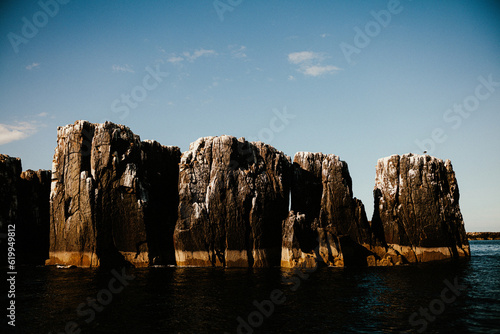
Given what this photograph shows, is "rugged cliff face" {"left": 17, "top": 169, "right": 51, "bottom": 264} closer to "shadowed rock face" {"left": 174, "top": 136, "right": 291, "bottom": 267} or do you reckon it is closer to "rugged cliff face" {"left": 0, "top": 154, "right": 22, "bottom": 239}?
"rugged cliff face" {"left": 0, "top": 154, "right": 22, "bottom": 239}

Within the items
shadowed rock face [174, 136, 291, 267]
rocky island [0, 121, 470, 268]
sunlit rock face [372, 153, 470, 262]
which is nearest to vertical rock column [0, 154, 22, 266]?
rocky island [0, 121, 470, 268]

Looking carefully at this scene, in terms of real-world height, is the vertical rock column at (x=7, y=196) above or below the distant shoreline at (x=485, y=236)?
above

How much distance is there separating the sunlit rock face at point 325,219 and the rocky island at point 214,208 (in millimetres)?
147

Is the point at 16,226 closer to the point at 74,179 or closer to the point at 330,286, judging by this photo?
the point at 74,179

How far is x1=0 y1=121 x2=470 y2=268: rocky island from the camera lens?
44.3 meters

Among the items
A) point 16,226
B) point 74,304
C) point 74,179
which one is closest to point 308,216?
point 74,179

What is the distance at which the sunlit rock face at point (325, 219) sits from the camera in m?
44.5

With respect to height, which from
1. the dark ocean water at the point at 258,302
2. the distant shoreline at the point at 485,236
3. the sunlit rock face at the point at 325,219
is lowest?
the distant shoreline at the point at 485,236

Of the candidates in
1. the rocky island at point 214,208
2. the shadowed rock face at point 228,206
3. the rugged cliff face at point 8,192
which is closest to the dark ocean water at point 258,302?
the rocky island at point 214,208

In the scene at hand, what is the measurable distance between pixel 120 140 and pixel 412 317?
122ft

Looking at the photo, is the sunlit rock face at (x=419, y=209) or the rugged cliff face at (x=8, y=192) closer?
the rugged cliff face at (x=8, y=192)

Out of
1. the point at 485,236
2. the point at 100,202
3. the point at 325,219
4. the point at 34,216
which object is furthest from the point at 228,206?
the point at 485,236

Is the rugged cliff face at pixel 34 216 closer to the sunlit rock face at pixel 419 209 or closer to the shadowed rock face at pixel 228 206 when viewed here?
the shadowed rock face at pixel 228 206

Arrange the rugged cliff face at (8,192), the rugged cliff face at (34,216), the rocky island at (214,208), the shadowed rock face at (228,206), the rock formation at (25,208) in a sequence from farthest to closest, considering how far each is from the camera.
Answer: the rugged cliff face at (34,216) < the rock formation at (25,208) < the rugged cliff face at (8,192) < the shadowed rock face at (228,206) < the rocky island at (214,208)
